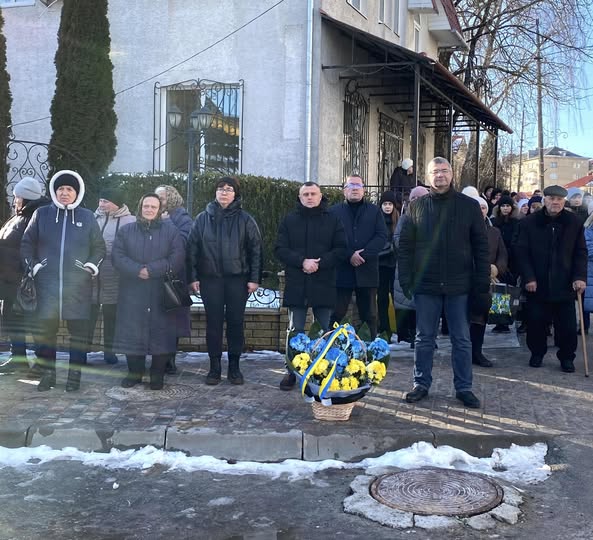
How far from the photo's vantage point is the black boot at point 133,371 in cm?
670

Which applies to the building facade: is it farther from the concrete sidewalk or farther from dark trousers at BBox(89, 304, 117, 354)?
the concrete sidewalk

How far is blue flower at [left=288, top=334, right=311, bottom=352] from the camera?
5625 millimetres

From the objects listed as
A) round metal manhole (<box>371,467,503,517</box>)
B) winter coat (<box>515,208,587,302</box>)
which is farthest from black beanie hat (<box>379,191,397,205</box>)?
round metal manhole (<box>371,467,503,517</box>)

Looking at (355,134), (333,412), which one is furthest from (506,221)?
(355,134)

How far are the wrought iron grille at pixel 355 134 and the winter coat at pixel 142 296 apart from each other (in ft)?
25.6

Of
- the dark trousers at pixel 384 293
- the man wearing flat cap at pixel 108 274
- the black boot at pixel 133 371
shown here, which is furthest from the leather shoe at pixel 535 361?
the man wearing flat cap at pixel 108 274

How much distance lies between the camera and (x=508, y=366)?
7734 mm

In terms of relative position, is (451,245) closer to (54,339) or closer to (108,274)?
(108,274)

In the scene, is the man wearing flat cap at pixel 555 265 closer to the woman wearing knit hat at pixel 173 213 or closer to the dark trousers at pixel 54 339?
the woman wearing knit hat at pixel 173 213

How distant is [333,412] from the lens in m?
5.57

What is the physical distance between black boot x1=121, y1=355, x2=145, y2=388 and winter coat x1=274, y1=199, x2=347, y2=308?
1.49 m

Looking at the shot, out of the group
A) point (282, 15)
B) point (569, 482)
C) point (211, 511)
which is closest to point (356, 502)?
point (211, 511)

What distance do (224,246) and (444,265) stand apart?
1970 millimetres

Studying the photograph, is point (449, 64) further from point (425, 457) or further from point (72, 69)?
point (425, 457)
